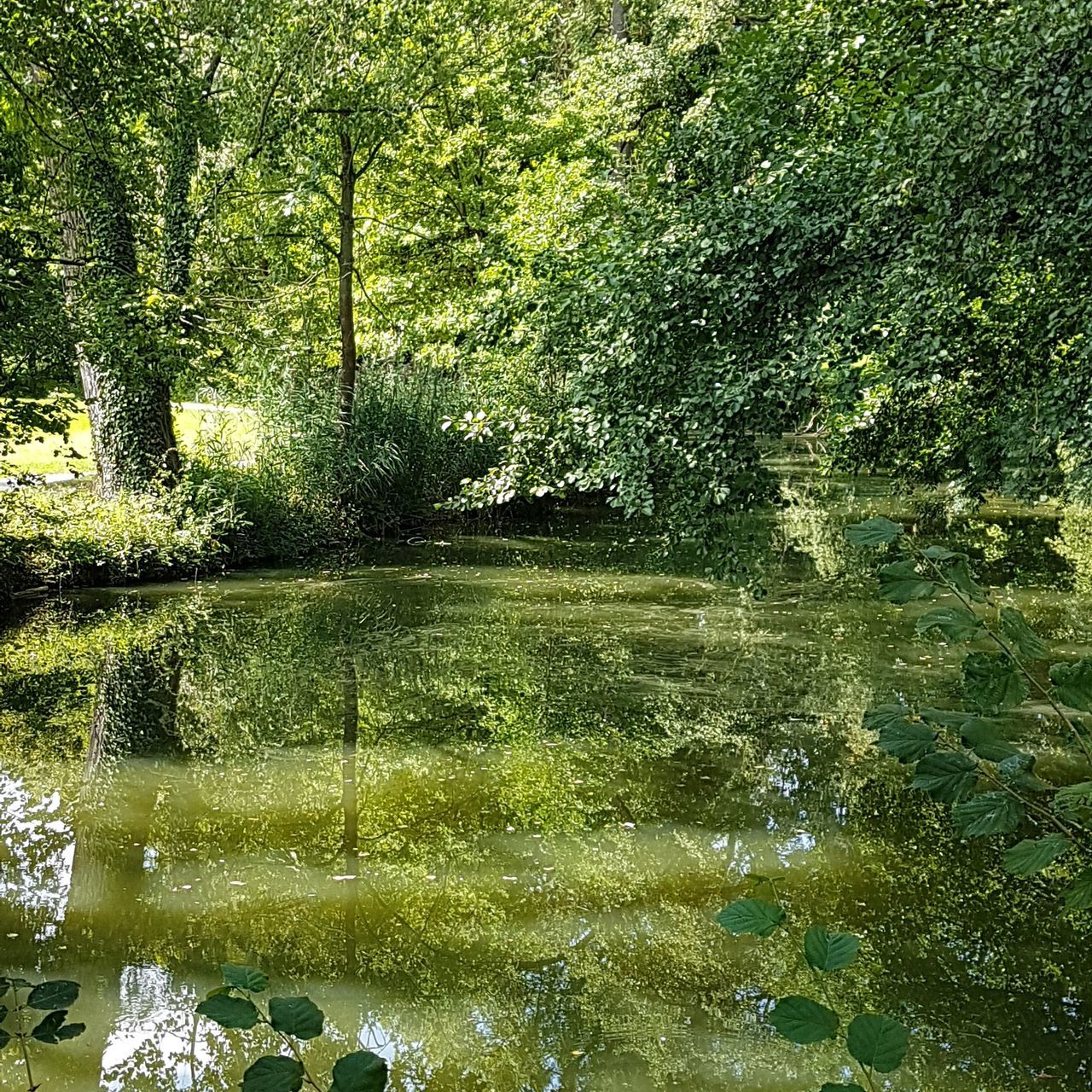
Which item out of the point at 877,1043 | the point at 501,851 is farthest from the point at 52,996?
the point at 501,851

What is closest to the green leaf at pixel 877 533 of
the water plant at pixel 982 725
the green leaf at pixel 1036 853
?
the water plant at pixel 982 725

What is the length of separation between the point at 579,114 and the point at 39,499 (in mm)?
10346

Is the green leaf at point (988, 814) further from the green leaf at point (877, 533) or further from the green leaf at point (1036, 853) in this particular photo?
the green leaf at point (877, 533)

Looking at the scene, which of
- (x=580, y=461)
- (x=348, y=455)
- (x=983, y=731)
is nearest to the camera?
(x=983, y=731)

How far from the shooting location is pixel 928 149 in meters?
4.08

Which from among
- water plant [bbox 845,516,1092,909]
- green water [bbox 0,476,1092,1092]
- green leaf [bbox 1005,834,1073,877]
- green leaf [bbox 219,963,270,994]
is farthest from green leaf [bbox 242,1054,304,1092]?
green water [bbox 0,476,1092,1092]

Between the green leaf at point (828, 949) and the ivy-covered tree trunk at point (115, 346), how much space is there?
6010mm

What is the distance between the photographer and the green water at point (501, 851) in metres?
3.51

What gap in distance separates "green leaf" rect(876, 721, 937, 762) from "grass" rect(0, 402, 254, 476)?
8.39 m

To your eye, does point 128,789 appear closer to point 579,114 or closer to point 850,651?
point 850,651

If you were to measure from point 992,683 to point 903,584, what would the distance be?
0.21 m

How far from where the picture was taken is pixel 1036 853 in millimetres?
1426

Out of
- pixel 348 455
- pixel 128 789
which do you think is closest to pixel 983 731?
pixel 128 789

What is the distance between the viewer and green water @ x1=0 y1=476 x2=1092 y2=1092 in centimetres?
351
